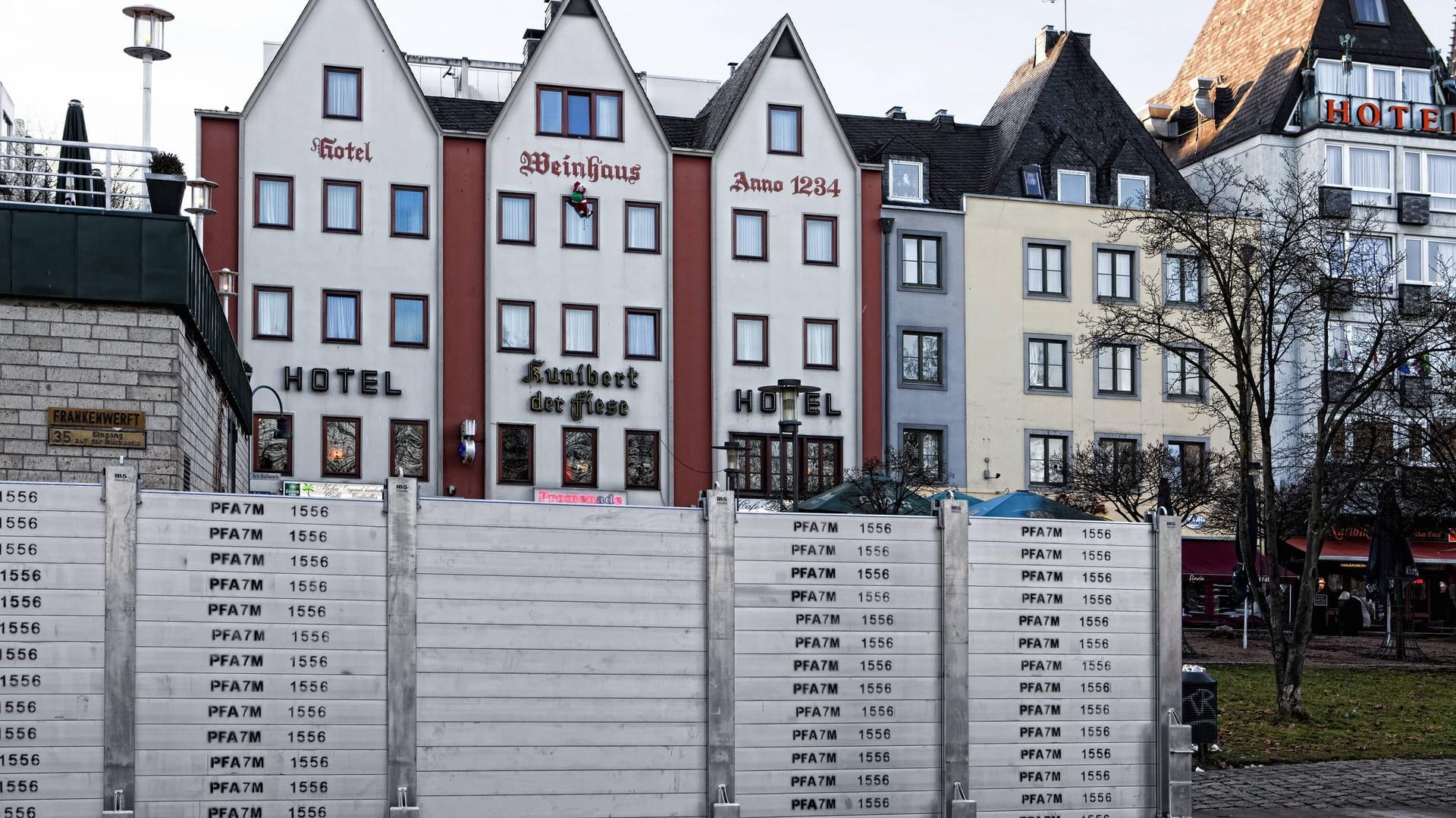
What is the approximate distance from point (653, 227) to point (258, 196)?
409 inches

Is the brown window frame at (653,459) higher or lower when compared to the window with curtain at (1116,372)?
lower

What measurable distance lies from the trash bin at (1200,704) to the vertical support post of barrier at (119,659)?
12.4 m

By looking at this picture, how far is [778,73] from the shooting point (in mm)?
53438

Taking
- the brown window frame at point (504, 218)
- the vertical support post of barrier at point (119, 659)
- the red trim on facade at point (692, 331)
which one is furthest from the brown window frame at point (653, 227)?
the vertical support post of barrier at point (119, 659)

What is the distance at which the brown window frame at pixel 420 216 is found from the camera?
163ft

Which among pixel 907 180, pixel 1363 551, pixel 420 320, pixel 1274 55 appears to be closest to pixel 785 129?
pixel 907 180

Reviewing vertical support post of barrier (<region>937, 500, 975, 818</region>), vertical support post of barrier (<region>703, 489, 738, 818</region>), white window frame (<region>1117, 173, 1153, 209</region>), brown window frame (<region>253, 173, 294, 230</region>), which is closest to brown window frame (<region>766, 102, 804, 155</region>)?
white window frame (<region>1117, 173, 1153, 209</region>)

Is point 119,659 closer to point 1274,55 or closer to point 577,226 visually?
point 577,226

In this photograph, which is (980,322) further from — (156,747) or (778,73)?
(156,747)

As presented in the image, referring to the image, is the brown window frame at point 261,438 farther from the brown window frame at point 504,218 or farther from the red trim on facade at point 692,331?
the red trim on facade at point 692,331

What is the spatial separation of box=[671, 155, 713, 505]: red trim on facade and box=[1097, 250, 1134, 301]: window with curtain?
1243 centimetres

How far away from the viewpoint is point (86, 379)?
47.3 feet

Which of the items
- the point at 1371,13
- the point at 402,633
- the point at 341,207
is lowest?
the point at 402,633

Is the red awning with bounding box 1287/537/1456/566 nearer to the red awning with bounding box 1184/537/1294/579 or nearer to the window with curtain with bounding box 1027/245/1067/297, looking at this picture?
the red awning with bounding box 1184/537/1294/579
